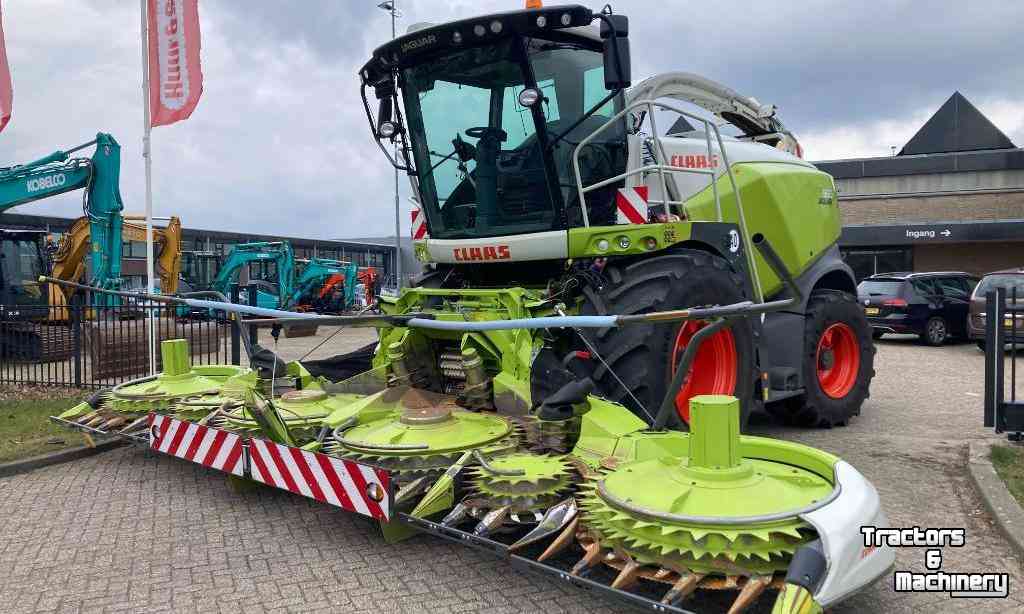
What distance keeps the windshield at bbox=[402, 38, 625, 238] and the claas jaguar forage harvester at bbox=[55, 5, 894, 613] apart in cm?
2

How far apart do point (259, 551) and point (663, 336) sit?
8.90ft

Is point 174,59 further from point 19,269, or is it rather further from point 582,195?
point 19,269

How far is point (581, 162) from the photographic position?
545cm

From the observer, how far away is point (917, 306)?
50.5ft

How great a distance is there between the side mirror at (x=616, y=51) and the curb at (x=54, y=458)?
5121 mm

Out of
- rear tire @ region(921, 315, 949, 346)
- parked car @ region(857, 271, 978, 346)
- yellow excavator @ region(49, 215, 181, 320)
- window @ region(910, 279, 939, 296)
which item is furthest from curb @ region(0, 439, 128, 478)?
window @ region(910, 279, 939, 296)

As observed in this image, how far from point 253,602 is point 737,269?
13.7 feet

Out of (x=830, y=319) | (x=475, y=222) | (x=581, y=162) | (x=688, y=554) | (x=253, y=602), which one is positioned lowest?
(x=253, y=602)

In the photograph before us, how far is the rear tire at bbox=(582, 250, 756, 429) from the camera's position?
15.2 ft

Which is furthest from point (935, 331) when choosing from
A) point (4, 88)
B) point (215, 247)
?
point (215, 247)

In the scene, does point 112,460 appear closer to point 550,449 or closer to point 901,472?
point 550,449

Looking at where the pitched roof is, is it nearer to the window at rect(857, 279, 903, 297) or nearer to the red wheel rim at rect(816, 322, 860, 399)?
the window at rect(857, 279, 903, 297)

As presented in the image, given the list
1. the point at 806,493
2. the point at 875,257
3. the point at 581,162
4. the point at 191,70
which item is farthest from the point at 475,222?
the point at 875,257

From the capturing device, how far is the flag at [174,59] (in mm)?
9547
